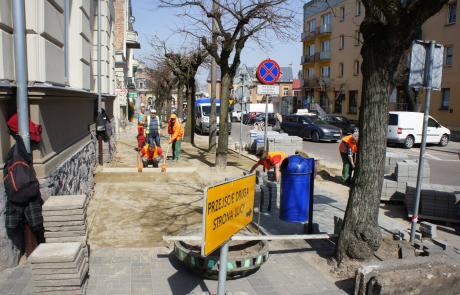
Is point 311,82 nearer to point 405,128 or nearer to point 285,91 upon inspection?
point 405,128

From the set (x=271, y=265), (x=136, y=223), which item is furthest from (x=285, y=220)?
(x=136, y=223)

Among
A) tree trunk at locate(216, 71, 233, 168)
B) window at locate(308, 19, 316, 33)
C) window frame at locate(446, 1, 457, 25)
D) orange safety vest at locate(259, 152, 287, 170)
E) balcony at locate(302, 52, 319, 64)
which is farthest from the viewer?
window at locate(308, 19, 316, 33)

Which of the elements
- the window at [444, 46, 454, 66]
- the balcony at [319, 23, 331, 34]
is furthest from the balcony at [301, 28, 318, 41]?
the window at [444, 46, 454, 66]

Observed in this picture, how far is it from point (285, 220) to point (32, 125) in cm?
382

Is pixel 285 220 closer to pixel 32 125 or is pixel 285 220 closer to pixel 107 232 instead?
pixel 107 232

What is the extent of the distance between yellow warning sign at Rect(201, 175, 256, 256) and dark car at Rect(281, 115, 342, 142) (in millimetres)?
19961

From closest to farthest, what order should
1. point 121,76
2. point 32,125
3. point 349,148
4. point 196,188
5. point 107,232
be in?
point 32,125, point 107,232, point 196,188, point 349,148, point 121,76

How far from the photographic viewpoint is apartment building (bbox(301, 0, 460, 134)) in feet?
98.8

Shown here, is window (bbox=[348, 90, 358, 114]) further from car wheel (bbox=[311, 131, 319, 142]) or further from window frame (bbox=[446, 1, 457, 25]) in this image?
car wheel (bbox=[311, 131, 319, 142])

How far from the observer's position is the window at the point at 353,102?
4288 centimetres

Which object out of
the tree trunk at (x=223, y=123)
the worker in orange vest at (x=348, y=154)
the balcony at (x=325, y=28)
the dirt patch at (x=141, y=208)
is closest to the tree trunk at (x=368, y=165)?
the dirt patch at (x=141, y=208)

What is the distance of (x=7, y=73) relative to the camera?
495 centimetres

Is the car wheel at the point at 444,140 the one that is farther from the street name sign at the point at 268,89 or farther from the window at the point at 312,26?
the window at the point at 312,26

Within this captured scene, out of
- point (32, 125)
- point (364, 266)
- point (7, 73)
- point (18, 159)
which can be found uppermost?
point (7, 73)
